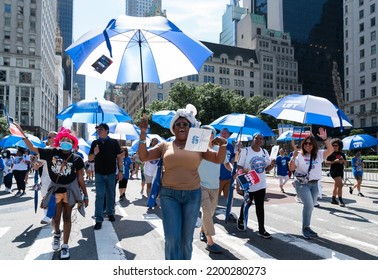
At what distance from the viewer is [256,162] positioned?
6.41 m

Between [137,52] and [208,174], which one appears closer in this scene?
[137,52]

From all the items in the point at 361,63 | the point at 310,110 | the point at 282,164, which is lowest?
the point at 282,164

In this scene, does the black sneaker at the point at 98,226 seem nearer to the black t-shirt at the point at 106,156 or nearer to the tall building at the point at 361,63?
the black t-shirt at the point at 106,156

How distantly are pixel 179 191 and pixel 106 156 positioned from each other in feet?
11.7

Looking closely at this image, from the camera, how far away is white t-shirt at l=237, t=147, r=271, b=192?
627cm

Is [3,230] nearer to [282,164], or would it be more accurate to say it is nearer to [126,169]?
[126,169]

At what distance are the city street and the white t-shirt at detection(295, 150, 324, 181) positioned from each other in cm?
118

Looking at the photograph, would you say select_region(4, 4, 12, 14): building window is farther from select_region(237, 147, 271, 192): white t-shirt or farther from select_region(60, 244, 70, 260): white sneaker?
select_region(60, 244, 70, 260): white sneaker

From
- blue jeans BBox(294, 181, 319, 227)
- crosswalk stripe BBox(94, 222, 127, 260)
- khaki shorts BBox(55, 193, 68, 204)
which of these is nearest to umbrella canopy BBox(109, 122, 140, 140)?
crosswalk stripe BBox(94, 222, 127, 260)

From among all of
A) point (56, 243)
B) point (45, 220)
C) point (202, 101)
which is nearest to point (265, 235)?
point (56, 243)

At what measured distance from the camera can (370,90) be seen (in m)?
63.5
